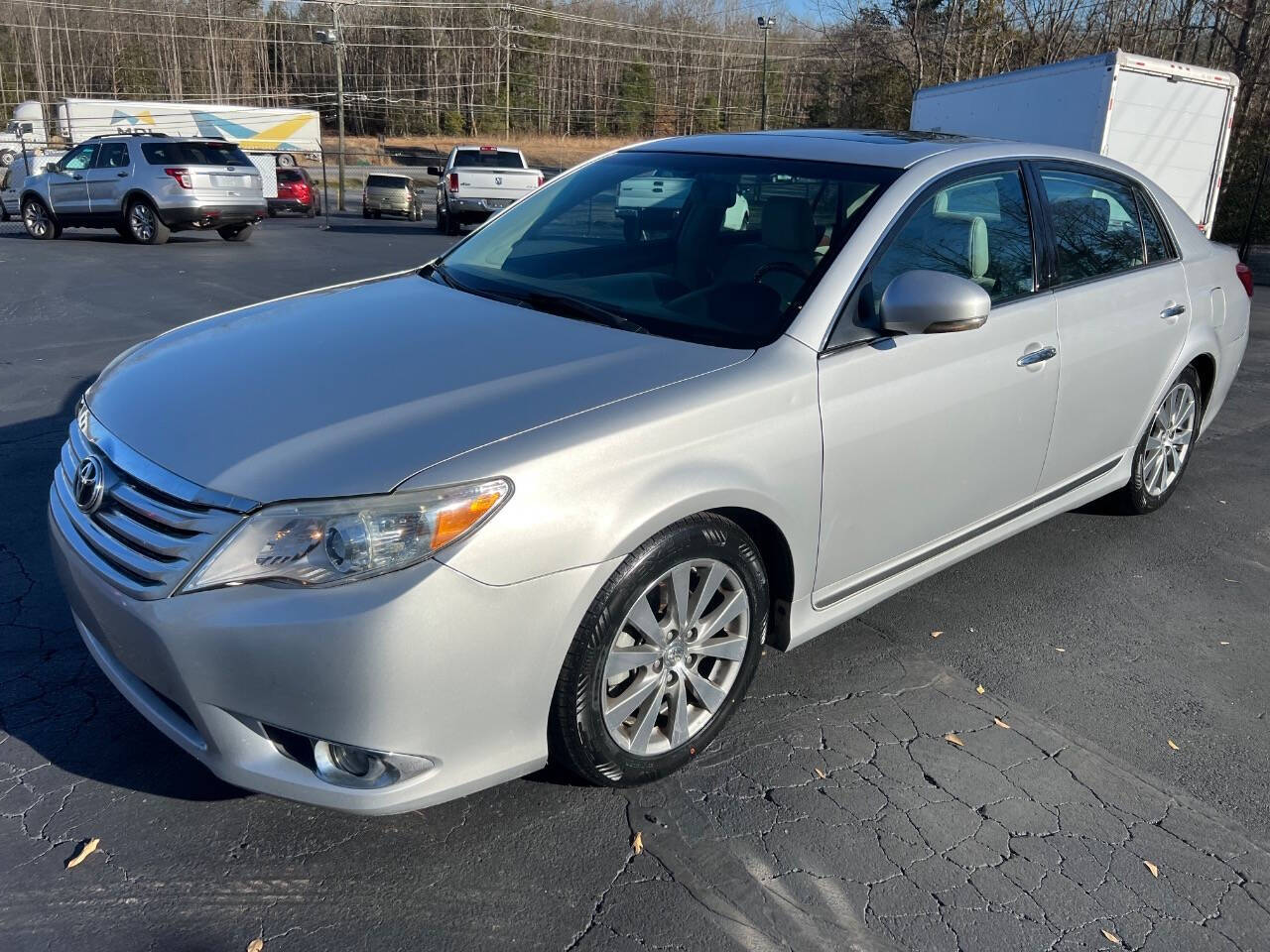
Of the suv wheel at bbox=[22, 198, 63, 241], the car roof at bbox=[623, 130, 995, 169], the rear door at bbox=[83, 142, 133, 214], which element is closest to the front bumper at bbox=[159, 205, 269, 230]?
the rear door at bbox=[83, 142, 133, 214]

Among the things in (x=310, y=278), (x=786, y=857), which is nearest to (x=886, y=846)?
(x=786, y=857)

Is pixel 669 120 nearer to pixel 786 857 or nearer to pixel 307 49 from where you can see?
pixel 307 49

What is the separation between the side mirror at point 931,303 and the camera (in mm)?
2965

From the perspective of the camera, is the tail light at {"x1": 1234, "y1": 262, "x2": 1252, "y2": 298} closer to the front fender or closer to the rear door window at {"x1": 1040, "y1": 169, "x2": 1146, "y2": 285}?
the rear door window at {"x1": 1040, "y1": 169, "x2": 1146, "y2": 285}

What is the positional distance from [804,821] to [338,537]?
4.67ft

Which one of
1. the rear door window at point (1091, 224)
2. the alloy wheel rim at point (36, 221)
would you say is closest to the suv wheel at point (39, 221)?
the alloy wheel rim at point (36, 221)

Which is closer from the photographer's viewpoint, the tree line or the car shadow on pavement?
the car shadow on pavement

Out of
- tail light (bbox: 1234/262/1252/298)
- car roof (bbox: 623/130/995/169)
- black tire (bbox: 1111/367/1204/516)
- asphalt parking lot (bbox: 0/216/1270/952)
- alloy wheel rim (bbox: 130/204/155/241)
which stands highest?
car roof (bbox: 623/130/995/169)

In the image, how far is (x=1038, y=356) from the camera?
364 cm

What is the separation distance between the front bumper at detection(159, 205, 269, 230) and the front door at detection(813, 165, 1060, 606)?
1531 centimetres

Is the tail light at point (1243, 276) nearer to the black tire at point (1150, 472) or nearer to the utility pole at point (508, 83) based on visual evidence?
the black tire at point (1150, 472)

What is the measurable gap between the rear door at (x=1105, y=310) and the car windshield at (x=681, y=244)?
40.4 inches

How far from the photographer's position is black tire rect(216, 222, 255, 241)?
696 inches

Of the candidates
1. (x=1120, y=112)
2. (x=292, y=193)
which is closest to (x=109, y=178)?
(x=292, y=193)
